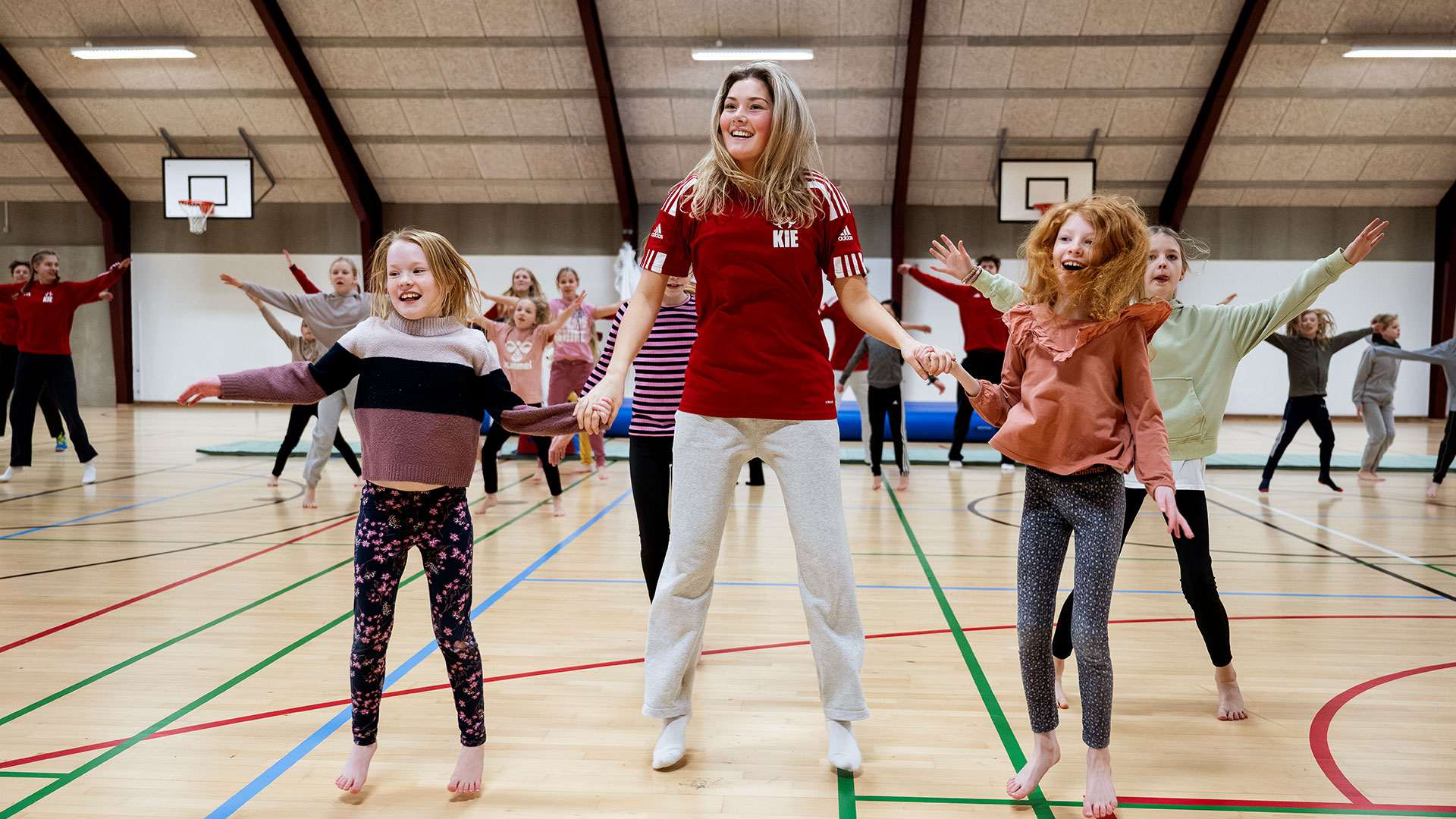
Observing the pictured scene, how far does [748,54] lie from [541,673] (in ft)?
31.1

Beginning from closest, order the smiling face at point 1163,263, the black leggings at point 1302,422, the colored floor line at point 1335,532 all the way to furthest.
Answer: the smiling face at point 1163,263
the colored floor line at point 1335,532
the black leggings at point 1302,422

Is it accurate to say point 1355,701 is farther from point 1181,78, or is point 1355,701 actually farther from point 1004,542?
point 1181,78

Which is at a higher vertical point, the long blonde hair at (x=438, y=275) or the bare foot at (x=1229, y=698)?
the long blonde hair at (x=438, y=275)

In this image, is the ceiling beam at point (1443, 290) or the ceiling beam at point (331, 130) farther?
the ceiling beam at point (1443, 290)

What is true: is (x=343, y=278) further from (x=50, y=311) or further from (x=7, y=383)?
(x=7, y=383)

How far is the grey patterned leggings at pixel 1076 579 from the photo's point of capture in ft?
6.57

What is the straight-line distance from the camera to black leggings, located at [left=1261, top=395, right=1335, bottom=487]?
711 centimetres

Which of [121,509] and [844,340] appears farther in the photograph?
[844,340]

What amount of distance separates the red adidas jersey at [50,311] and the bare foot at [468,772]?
5.94m

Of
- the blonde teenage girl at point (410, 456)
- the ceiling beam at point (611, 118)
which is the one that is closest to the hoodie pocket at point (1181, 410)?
the blonde teenage girl at point (410, 456)

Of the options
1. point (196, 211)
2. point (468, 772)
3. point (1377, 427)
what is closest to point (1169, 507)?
point (468, 772)

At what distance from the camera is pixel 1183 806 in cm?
209

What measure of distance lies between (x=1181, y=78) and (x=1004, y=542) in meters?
8.66

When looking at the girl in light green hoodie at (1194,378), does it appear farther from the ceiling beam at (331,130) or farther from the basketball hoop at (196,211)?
the basketball hoop at (196,211)
